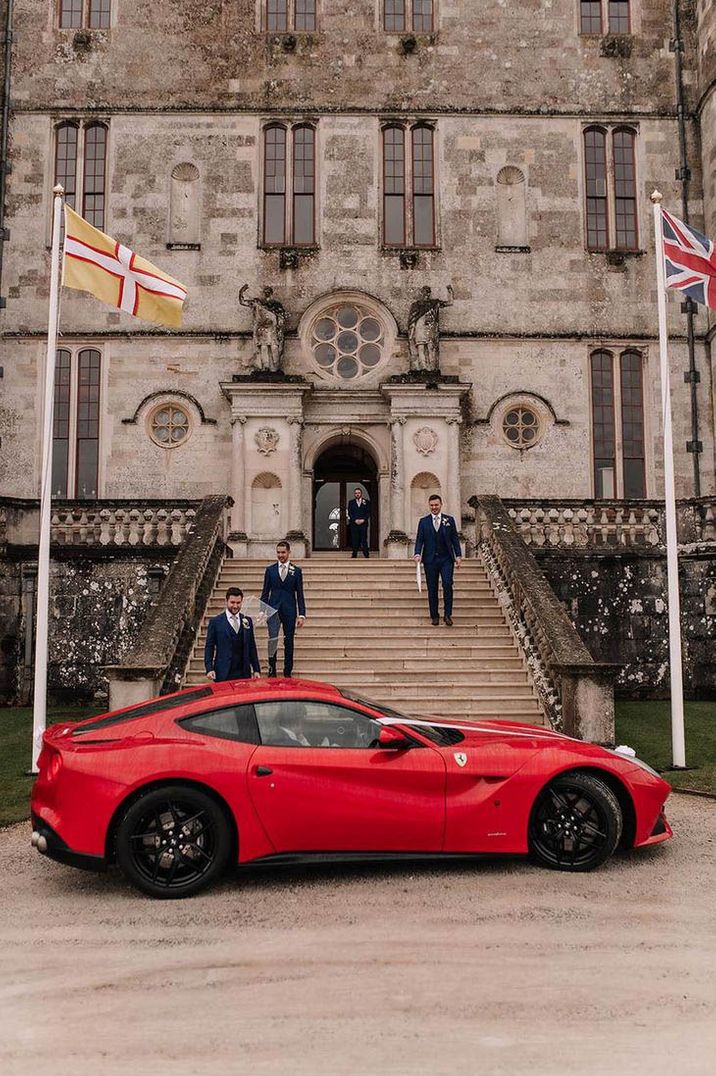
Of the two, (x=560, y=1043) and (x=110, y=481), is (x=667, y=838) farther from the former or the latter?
(x=110, y=481)

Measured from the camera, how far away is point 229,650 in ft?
32.4

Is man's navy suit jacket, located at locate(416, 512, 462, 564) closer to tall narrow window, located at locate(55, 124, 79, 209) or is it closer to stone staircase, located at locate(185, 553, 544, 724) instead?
stone staircase, located at locate(185, 553, 544, 724)

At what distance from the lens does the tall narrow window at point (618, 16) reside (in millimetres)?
22328

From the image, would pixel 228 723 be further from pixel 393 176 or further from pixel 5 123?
pixel 5 123

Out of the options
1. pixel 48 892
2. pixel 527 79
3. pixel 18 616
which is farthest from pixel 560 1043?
pixel 527 79

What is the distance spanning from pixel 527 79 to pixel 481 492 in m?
10.2

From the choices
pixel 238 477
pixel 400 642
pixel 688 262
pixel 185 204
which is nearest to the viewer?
pixel 688 262

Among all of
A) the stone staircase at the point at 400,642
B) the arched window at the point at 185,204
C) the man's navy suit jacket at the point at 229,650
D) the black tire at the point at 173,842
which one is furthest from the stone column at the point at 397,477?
the black tire at the point at 173,842

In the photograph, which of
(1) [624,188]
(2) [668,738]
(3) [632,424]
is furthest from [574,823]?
(1) [624,188]

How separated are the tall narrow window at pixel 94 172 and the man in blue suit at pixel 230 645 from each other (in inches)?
601

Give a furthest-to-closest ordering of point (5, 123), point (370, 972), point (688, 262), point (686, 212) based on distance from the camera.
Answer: point (686, 212) → point (5, 123) → point (688, 262) → point (370, 972)

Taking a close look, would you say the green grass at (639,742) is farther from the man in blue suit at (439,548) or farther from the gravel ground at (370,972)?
the man in blue suit at (439,548)

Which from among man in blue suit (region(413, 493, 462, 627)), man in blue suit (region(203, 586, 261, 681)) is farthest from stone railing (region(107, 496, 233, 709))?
man in blue suit (region(413, 493, 462, 627))

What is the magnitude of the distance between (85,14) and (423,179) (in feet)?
30.0
